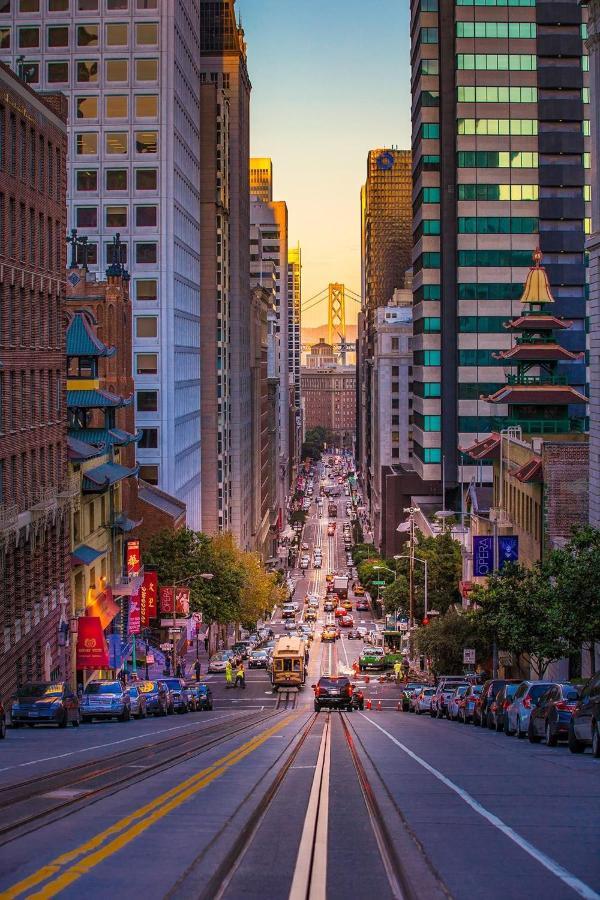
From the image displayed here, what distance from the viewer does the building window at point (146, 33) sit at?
100 m

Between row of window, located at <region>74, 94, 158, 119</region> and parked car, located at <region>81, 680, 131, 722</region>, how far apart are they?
214ft

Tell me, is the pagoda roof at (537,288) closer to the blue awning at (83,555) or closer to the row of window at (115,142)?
the blue awning at (83,555)

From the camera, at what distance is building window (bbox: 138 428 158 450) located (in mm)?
101625

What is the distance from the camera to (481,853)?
1335 centimetres

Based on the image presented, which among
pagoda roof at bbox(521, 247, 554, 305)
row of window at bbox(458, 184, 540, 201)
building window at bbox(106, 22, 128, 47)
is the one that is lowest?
pagoda roof at bbox(521, 247, 554, 305)

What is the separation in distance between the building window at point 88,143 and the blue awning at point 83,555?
4713cm

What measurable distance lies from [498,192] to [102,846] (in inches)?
4289

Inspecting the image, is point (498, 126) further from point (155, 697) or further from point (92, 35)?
point (155, 697)

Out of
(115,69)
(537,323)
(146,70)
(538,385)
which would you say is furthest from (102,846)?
(115,69)

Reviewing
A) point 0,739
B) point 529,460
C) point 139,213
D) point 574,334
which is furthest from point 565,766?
point 574,334

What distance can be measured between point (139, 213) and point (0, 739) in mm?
73025

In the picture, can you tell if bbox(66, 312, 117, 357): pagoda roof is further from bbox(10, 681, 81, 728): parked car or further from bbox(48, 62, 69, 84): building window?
bbox(48, 62, 69, 84): building window

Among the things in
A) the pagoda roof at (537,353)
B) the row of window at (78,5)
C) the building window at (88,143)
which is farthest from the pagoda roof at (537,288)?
the row of window at (78,5)

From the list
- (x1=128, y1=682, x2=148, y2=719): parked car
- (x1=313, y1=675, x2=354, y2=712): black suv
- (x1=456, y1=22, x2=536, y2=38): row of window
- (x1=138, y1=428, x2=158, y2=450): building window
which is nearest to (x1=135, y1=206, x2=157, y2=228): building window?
(x1=138, y1=428, x2=158, y2=450): building window
